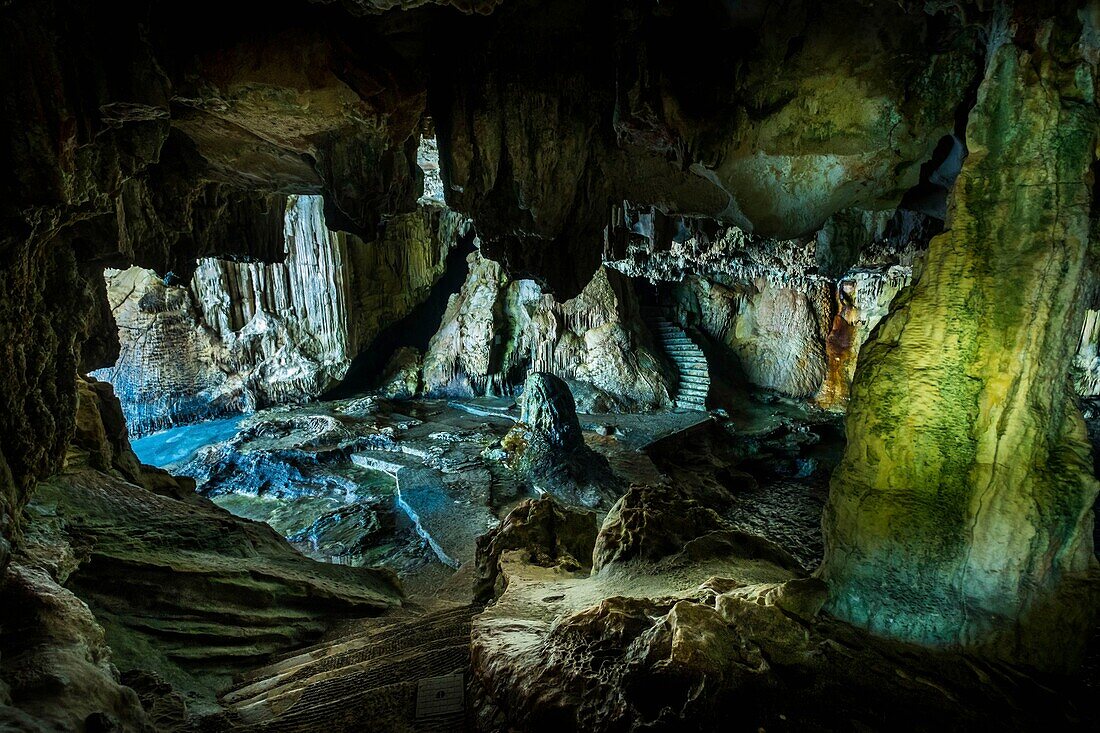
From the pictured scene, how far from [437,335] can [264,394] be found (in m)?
5.37

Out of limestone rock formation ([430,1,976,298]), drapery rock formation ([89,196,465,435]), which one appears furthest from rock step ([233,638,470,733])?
drapery rock formation ([89,196,465,435])

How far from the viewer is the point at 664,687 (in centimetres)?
230

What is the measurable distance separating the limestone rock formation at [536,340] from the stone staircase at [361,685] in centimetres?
1161

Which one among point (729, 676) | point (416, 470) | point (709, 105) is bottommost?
point (416, 470)

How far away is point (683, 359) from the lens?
55.1ft

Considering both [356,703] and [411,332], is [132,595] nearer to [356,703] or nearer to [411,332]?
[356,703]

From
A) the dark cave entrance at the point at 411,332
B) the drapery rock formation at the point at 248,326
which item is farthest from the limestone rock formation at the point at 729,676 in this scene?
the dark cave entrance at the point at 411,332

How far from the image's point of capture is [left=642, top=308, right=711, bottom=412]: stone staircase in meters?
15.1

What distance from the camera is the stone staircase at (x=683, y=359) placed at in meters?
15.1

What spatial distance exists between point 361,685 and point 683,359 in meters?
14.7

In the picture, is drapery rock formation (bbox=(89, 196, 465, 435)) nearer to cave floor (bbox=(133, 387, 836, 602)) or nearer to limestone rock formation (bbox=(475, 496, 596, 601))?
cave floor (bbox=(133, 387, 836, 602))

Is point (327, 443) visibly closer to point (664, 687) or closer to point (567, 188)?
point (567, 188)

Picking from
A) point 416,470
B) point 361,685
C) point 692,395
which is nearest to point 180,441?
point 416,470

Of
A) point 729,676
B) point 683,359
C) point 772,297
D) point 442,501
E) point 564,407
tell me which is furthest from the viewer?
point 772,297
